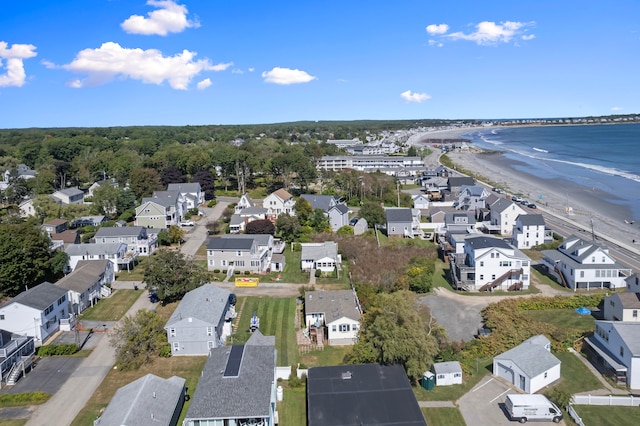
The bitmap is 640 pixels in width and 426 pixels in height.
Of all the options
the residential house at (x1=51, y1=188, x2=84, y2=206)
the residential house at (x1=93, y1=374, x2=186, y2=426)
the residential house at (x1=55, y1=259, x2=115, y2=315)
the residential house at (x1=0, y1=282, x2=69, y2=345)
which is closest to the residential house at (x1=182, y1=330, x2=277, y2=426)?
the residential house at (x1=93, y1=374, x2=186, y2=426)

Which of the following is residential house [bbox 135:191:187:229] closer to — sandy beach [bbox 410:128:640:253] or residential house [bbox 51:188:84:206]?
residential house [bbox 51:188:84:206]

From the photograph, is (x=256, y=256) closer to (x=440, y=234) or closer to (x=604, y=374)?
(x=440, y=234)

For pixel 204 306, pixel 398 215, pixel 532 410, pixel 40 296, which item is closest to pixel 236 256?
pixel 204 306

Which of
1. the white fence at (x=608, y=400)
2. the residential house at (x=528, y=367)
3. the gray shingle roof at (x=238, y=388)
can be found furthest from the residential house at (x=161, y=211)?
the white fence at (x=608, y=400)

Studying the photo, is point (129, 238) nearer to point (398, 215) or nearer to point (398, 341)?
point (398, 215)

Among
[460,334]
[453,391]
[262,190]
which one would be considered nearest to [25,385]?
[453,391]

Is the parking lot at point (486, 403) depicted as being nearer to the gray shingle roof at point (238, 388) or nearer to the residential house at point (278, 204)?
the gray shingle roof at point (238, 388)
